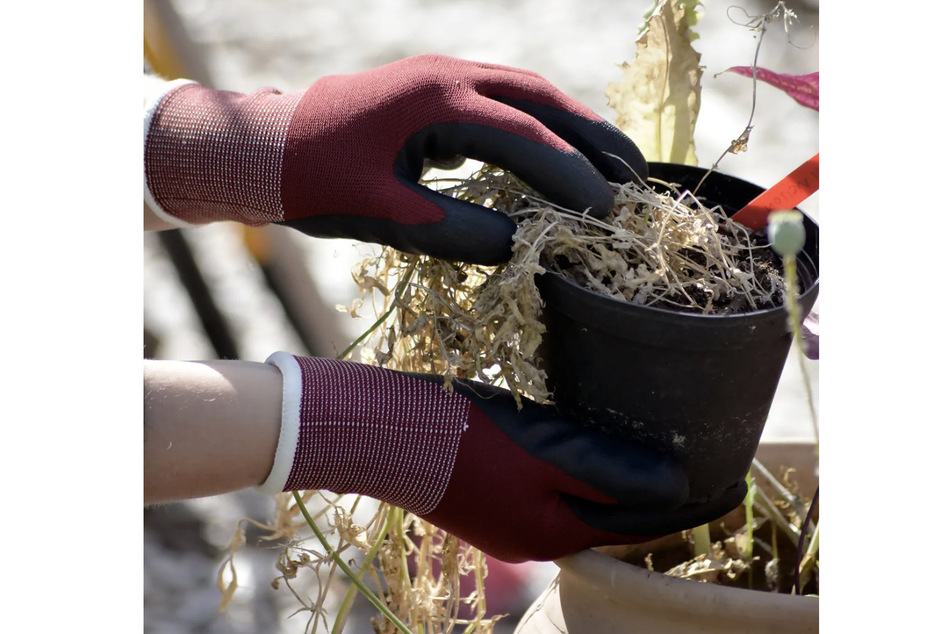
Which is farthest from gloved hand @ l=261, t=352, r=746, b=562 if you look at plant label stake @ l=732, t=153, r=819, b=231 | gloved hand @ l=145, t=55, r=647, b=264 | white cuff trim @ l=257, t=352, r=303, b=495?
plant label stake @ l=732, t=153, r=819, b=231

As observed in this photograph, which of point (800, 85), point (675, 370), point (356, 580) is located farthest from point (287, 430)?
point (800, 85)

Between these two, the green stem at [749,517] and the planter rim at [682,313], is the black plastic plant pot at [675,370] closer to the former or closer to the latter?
the planter rim at [682,313]

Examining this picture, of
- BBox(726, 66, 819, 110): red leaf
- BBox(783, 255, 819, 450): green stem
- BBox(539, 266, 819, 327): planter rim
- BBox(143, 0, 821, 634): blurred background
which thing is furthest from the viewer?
BBox(143, 0, 821, 634): blurred background

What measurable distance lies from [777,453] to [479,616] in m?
0.39

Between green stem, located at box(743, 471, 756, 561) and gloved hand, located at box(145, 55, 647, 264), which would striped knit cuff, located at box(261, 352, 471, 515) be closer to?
gloved hand, located at box(145, 55, 647, 264)

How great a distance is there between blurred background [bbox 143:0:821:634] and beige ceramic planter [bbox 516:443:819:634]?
15.4 inches

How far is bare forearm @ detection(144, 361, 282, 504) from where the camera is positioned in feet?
→ 2.23

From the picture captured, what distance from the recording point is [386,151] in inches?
28.9

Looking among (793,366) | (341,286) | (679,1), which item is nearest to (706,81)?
(793,366)

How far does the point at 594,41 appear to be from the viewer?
100 inches

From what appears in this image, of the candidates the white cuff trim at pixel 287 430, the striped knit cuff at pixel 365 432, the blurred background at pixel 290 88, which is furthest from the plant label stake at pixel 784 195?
the white cuff trim at pixel 287 430

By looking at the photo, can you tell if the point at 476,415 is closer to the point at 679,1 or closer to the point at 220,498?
the point at 679,1

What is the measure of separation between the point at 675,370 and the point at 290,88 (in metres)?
1.94

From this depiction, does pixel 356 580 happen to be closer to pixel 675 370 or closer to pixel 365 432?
pixel 365 432
